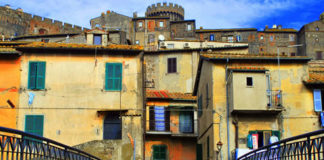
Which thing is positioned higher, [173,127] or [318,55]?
[318,55]

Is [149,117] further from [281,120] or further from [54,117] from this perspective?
Result: [281,120]

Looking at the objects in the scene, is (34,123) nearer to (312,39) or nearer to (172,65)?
(172,65)

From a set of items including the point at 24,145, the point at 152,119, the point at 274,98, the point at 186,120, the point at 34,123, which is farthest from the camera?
the point at 186,120

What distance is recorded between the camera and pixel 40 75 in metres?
31.5

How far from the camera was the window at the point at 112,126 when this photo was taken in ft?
99.3

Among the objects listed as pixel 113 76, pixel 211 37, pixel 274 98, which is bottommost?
pixel 274 98

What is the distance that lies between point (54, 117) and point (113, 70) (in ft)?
15.3

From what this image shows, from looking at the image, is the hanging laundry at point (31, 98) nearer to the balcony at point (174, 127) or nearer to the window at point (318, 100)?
the balcony at point (174, 127)

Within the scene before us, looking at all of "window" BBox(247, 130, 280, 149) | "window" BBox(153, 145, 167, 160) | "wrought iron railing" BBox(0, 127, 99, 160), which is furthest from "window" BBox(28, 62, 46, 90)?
"wrought iron railing" BBox(0, 127, 99, 160)

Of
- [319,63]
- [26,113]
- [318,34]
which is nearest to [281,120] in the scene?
[26,113]

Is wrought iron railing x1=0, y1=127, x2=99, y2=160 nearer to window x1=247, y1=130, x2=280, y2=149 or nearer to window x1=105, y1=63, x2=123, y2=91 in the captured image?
window x1=247, y1=130, x2=280, y2=149

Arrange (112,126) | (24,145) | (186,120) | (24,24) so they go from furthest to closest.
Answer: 1. (24,24)
2. (186,120)
3. (112,126)
4. (24,145)

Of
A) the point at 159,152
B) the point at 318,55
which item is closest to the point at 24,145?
the point at 159,152

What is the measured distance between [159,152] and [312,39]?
172 ft
